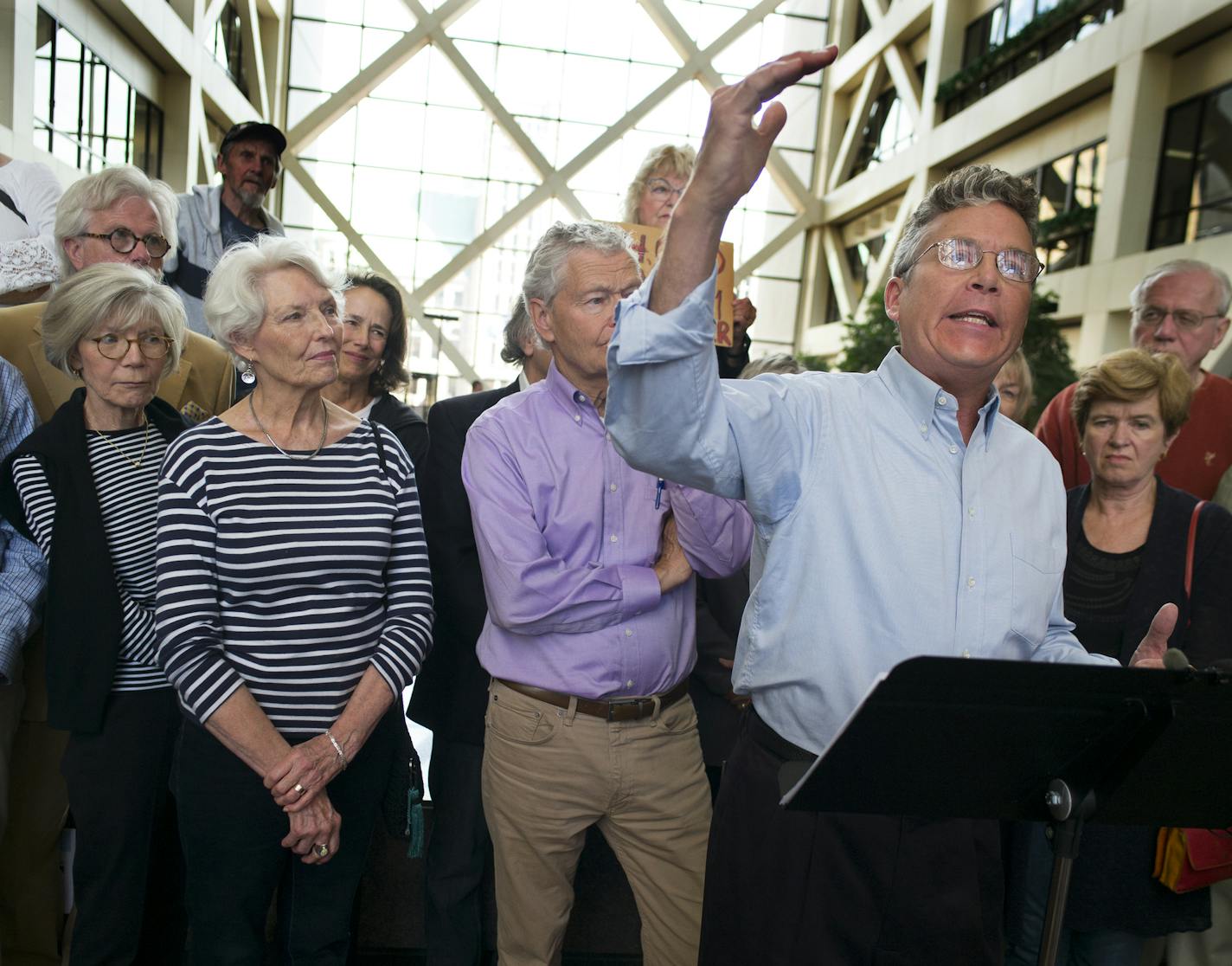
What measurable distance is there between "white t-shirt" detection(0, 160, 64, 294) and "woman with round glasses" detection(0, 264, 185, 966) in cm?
57

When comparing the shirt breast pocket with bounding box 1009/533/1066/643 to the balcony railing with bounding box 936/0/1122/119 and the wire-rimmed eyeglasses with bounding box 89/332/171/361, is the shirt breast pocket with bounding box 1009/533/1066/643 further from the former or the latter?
the balcony railing with bounding box 936/0/1122/119

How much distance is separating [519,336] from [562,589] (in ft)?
3.31

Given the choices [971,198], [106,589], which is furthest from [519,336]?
[971,198]

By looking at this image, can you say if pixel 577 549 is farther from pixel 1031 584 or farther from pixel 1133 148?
pixel 1133 148

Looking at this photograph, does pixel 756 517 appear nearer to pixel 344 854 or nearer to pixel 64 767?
pixel 344 854

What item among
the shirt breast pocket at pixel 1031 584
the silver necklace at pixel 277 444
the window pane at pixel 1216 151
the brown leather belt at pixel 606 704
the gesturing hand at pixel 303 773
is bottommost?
the gesturing hand at pixel 303 773

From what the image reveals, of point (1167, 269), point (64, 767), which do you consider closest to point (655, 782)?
point (64, 767)

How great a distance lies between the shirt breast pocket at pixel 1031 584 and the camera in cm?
164

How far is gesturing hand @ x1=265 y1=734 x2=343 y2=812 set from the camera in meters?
2.04

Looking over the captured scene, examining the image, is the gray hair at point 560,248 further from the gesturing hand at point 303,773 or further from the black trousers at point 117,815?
the black trousers at point 117,815

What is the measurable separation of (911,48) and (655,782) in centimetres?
2115

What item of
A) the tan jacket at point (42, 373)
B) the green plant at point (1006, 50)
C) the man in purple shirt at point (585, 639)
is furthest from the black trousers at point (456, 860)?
the green plant at point (1006, 50)

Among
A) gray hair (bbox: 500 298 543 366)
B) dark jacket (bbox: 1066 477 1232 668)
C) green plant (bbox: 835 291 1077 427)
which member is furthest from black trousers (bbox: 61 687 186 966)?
green plant (bbox: 835 291 1077 427)

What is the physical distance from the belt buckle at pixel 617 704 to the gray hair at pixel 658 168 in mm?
2055
